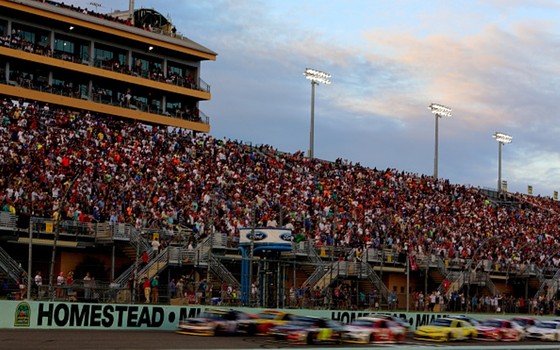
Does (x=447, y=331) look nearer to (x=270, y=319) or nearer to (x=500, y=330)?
(x=500, y=330)

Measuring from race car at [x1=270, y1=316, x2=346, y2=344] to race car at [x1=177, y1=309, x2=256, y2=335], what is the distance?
177 cm

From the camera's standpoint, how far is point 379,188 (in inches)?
2717

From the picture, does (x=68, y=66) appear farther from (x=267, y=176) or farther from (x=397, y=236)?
(x=397, y=236)

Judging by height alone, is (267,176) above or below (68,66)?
below

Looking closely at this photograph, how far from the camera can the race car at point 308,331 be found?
34.6m

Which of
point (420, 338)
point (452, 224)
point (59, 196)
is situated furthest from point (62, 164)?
point (452, 224)

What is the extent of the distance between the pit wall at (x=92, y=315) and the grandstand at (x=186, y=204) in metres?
2.08

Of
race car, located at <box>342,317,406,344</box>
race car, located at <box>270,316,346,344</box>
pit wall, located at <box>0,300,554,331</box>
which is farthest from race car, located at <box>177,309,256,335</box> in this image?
race car, located at <box>342,317,406,344</box>

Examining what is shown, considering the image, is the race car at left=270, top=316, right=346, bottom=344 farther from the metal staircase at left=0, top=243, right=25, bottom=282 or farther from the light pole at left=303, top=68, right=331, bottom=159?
the light pole at left=303, top=68, right=331, bottom=159

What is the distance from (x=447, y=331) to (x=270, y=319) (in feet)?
26.1

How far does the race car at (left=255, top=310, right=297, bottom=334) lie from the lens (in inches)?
1428

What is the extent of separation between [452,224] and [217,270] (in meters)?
26.4

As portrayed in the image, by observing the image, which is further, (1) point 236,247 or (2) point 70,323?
(1) point 236,247

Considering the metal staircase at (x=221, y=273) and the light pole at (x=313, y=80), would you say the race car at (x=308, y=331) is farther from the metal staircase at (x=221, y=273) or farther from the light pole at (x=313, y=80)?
the light pole at (x=313, y=80)
